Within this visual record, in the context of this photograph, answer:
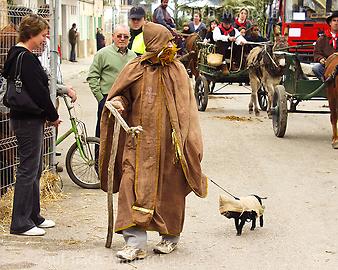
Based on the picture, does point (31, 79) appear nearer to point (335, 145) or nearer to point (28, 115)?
point (28, 115)

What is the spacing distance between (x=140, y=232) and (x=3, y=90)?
2.48 metres

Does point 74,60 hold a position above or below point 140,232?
below

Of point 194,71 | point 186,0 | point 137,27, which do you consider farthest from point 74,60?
point 137,27

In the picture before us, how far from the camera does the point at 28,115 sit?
24.1 ft

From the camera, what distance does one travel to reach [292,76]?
14297 mm

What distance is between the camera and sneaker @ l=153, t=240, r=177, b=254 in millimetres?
7008

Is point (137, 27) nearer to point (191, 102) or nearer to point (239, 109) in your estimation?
point (191, 102)

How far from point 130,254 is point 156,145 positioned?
0.88 meters

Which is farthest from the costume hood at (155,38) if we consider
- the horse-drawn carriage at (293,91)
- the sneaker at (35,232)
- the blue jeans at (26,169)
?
the horse-drawn carriage at (293,91)

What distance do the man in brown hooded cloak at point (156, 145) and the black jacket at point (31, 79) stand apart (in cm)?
66

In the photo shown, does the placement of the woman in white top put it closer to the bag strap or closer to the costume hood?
the bag strap

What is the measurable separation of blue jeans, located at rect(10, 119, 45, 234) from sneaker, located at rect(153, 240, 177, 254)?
4.13 ft

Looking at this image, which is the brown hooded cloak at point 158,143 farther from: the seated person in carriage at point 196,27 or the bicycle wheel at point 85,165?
the seated person in carriage at point 196,27

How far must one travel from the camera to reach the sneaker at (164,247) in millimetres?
7008
